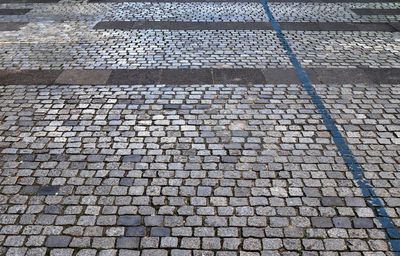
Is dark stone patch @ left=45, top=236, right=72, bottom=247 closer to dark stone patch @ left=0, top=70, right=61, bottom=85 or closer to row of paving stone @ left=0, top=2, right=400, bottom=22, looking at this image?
dark stone patch @ left=0, top=70, right=61, bottom=85

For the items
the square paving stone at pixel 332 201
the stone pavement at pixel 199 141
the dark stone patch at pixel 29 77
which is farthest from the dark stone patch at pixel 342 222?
the dark stone patch at pixel 29 77

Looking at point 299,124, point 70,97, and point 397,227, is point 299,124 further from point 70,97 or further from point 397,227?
point 70,97

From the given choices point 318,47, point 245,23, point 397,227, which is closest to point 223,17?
point 245,23

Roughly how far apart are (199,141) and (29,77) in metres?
4.60

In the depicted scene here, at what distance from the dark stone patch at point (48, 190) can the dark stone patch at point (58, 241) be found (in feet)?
2.77

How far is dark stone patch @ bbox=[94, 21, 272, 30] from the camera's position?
1177 cm

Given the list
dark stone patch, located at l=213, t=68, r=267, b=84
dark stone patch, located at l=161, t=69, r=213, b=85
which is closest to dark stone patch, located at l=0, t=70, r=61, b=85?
dark stone patch, located at l=161, t=69, r=213, b=85

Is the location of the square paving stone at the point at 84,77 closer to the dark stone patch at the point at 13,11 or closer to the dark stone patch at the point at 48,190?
the dark stone patch at the point at 48,190

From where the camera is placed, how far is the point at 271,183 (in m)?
5.52

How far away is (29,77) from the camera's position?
8.72 meters

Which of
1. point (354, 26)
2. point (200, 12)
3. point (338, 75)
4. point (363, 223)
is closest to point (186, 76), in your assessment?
point (338, 75)

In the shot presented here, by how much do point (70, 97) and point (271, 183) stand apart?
451 centimetres

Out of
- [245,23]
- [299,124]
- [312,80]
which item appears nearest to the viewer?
[299,124]

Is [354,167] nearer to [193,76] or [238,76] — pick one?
[238,76]
